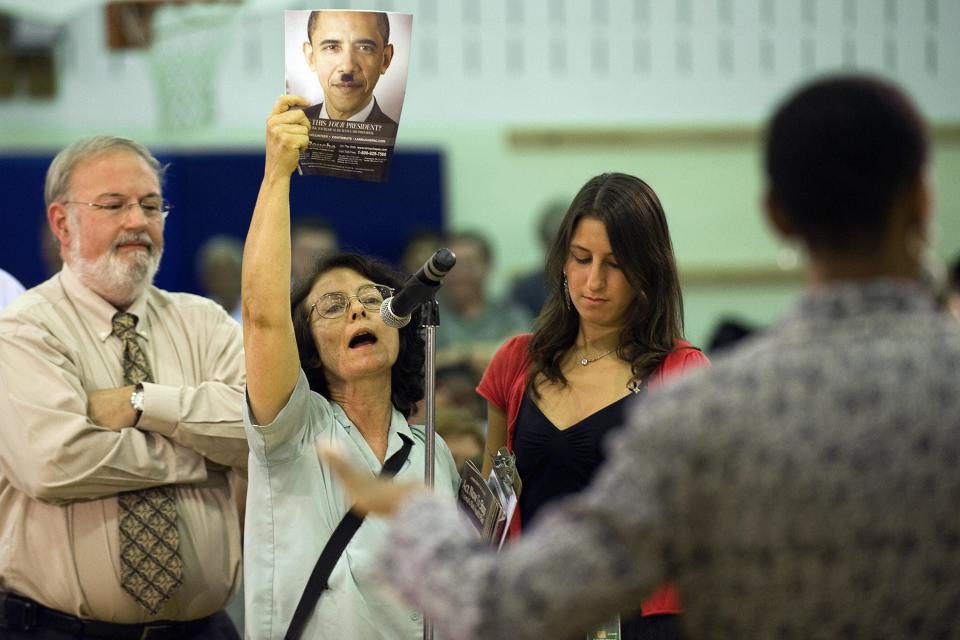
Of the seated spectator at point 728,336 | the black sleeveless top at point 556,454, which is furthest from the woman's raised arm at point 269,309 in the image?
the seated spectator at point 728,336

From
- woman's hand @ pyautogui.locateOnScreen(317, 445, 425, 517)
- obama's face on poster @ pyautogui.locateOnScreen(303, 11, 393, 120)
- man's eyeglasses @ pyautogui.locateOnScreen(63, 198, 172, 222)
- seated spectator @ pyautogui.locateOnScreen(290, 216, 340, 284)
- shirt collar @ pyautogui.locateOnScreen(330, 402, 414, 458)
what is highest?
obama's face on poster @ pyautogui.locateOnScreen(303, 11, 393, 120)

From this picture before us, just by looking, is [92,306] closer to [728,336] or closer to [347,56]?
[347,56]

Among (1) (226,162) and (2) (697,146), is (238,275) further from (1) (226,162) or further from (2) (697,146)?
(2) (697,146)

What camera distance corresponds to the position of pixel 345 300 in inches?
114

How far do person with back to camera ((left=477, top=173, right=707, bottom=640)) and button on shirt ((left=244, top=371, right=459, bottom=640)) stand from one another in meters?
0.40

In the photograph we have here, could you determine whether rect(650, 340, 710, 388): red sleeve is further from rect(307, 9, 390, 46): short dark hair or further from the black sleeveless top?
rect(307, 9, 390, 46): short dark hair

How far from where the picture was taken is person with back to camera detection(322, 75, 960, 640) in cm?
147

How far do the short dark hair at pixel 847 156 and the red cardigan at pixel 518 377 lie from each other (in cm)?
122

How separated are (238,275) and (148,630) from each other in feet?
13.5

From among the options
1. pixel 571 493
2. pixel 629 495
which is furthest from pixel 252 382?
pixel 629 495

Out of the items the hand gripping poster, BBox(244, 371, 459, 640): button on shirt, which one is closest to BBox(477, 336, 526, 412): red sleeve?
BBox(244, 371, 459, 640): button on shirt

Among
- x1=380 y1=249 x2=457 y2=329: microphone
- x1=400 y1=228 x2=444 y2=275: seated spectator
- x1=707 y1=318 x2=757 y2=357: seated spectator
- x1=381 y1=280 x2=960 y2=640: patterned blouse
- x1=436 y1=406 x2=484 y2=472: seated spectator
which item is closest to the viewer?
x1=381 y1=280 x2=960 y2=640: patterned blouse

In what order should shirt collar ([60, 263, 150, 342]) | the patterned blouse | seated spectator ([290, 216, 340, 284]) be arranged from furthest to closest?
1. seated spectator ([290, 216, 340, 284])
2. shirt collar ([60, 263, 150, 342])
3. the patterned blouse

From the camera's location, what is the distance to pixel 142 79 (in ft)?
27.5
